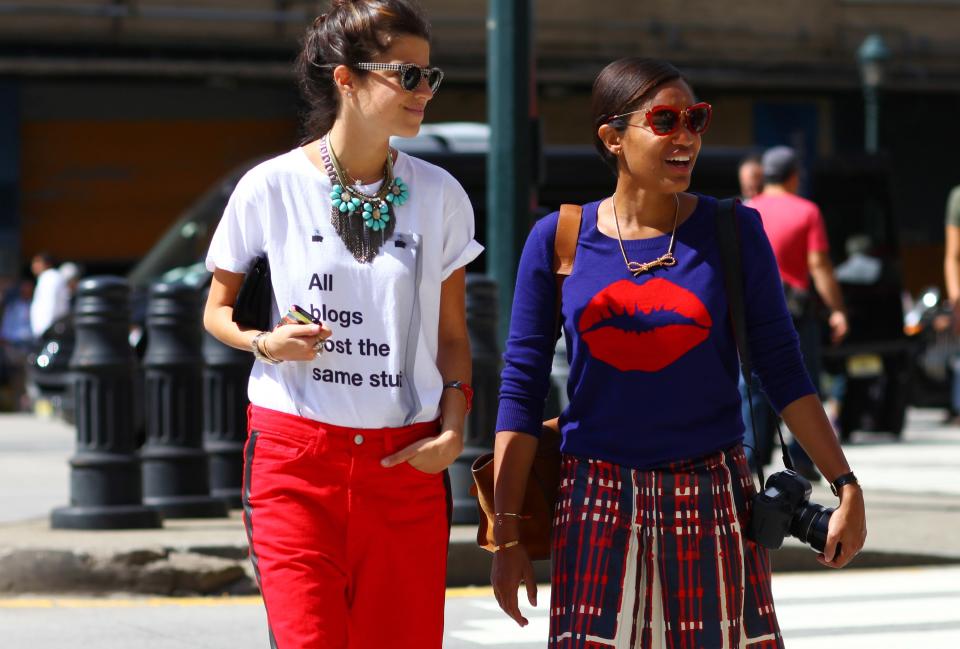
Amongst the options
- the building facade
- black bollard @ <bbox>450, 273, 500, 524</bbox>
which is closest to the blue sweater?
black bollard @ <bbox>450, 273, 500, 524</bbox>

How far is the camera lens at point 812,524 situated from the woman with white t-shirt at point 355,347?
69 cm

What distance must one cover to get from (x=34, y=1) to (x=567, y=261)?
69.9ft

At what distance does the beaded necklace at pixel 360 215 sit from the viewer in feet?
11.8

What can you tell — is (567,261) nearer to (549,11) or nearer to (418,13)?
(418,13)

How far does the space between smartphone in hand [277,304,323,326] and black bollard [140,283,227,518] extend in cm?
562

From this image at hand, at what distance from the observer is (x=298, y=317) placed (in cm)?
349

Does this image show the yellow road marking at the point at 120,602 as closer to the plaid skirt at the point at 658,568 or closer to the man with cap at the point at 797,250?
the man with cap at the point at 797,250

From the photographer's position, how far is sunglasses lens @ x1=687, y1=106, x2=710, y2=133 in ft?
11.7

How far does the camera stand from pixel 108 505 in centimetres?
842

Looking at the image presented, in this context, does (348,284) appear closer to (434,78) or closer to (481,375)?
(434,78)

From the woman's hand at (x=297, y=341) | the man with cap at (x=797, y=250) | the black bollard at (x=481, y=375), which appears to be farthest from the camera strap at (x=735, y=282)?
the man with cap at (x=797, y=250)

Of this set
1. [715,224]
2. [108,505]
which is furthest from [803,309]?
[715,224]

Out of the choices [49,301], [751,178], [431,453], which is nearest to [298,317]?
[431,453]

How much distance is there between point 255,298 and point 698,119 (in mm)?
967
